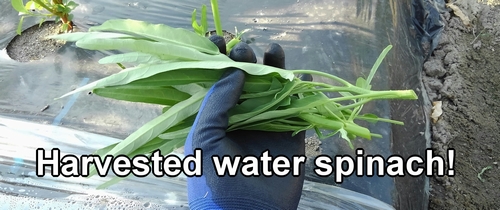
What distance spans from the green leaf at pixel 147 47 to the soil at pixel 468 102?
1.08 m

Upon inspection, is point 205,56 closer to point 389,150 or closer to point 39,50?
point 389,150

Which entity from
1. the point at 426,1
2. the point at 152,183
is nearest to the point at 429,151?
the point at 426,1

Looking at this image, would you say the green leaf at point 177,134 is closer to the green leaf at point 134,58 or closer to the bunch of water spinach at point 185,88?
the bunch of water spinach at point 185,88

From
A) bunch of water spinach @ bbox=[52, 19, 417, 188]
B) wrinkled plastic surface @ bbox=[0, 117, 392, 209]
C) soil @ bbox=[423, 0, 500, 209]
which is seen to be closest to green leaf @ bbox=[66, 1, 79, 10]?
wrinkled plastic surface @ bbox=[0, 117, 392, 209]

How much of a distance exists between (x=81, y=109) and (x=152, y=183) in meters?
0.39

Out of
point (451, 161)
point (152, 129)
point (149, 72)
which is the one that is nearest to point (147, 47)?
point (149, 72)

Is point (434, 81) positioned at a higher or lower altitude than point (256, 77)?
lower

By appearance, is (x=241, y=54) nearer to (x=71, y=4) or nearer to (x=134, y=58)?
(x=134, y=58)

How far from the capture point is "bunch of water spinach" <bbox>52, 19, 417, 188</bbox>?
2.38 ft

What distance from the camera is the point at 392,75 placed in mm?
1376

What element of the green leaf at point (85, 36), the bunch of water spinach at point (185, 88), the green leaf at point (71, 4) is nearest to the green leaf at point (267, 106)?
the bunch of water spinach at point (185, 88)

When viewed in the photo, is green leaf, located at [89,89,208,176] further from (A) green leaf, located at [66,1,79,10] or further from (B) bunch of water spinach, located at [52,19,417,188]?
(A) green leaf, located at [66,1,79,10]

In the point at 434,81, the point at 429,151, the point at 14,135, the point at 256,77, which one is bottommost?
the point at 429,151

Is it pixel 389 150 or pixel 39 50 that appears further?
pixel 39 50
